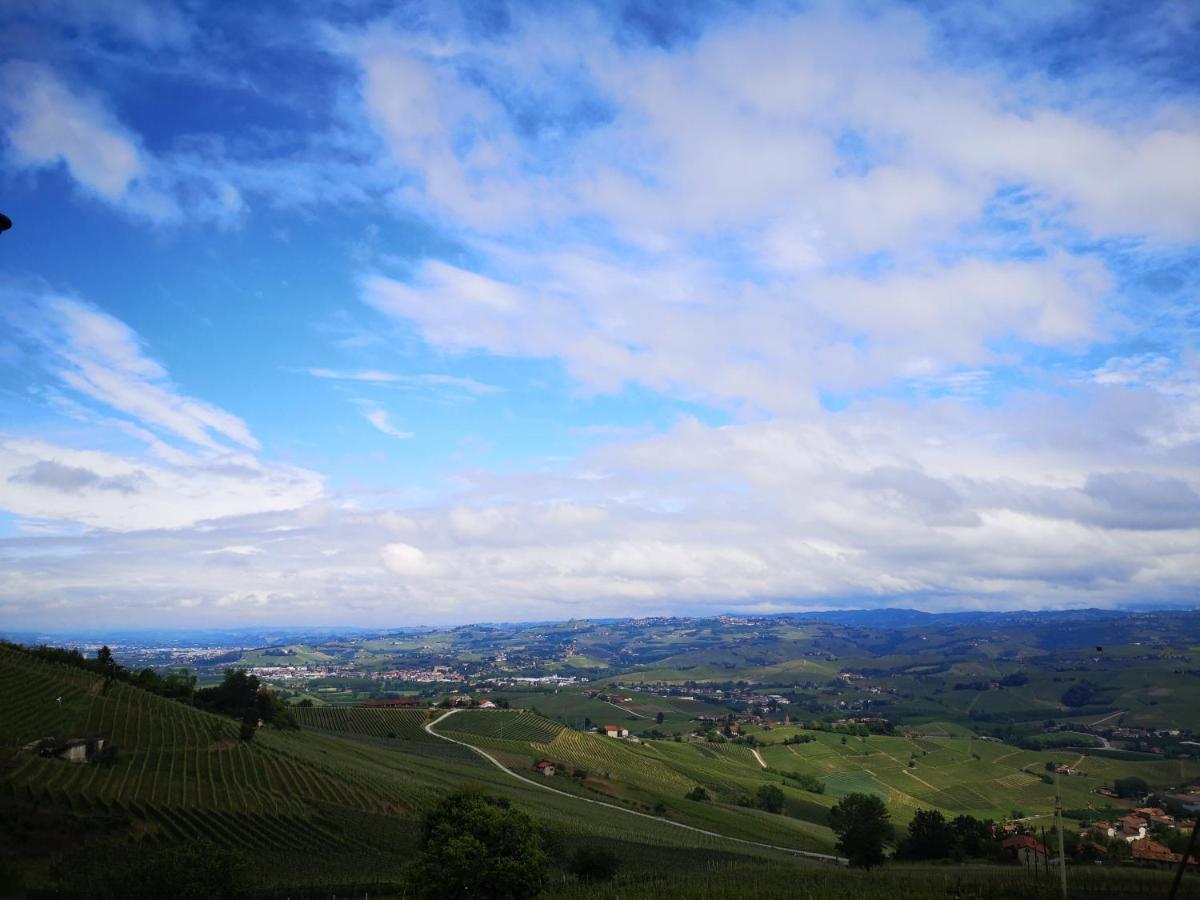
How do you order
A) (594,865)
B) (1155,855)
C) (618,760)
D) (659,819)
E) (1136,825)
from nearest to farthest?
(594,865) → (1155,855) → (659,819) → (1136,825) → (618,760)

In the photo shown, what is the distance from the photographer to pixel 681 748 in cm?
17612

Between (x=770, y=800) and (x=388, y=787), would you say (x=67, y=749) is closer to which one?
(x=388, y=787)

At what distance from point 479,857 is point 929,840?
6287 centimetres

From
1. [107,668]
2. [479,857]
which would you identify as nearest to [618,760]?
[107,668]

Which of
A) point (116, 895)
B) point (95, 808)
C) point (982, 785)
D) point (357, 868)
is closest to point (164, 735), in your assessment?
point (95, 808)

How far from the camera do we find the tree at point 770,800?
128 m

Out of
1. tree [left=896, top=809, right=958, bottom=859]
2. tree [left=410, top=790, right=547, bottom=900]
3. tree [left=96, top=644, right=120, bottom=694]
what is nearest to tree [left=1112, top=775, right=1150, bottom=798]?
tree [left=896, top=809, right=958, bottom=859]

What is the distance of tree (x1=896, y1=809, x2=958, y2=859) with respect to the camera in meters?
83.9

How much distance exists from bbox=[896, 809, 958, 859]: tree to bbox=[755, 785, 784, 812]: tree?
138ft

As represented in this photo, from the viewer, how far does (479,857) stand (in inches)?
1820

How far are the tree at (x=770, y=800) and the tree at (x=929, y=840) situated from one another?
42038mm

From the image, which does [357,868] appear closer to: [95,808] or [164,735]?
[95,808]

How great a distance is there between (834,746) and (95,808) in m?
180

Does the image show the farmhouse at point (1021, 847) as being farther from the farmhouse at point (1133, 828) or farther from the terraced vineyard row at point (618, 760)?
the terraced vineyard row at point (618, 760)
